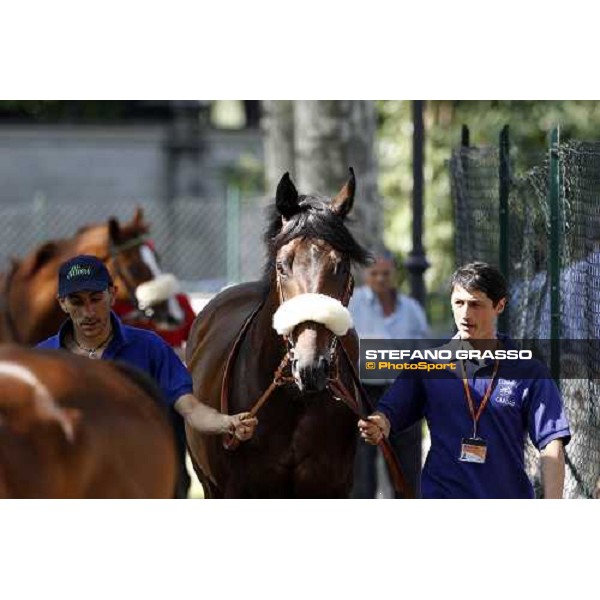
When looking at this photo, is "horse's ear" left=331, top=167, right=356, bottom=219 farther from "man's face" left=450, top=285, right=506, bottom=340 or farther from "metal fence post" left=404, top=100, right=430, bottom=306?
"metal fence post" left=404, top=100, right=430, bottom=306

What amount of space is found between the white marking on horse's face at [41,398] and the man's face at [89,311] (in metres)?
0.84

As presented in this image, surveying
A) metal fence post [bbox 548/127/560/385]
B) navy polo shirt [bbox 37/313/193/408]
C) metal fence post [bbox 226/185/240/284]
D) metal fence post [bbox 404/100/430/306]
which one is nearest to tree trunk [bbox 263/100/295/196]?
metal fence post [bbox 226/185/240/284]

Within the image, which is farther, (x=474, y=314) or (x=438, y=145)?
(x=438, y=145)

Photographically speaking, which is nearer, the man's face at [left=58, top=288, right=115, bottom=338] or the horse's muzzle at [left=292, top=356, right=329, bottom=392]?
the horse's muzzle at [left=292, top=356, right=329, bottom=392]

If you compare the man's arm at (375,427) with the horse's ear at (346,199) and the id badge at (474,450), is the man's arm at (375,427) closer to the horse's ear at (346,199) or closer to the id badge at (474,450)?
the id badge at (474,450)

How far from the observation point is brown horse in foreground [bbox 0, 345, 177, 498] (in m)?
4.63

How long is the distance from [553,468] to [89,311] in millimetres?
1801

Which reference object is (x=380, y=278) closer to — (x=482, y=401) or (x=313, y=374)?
(x=482, y=401)

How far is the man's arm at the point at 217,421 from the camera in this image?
568cm

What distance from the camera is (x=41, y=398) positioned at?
4695 mm

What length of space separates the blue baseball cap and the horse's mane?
0.64m

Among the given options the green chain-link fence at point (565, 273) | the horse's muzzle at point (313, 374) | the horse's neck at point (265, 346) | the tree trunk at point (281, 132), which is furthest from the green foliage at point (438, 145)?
the horse's muzzle at point (313, 374)

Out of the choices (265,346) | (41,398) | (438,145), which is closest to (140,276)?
(265,346)

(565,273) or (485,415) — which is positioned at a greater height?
(565,273)
